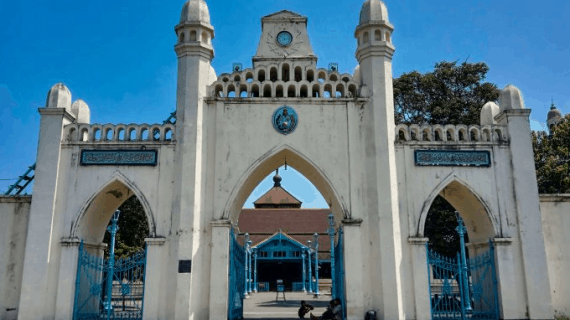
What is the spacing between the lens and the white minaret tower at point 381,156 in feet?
42.3

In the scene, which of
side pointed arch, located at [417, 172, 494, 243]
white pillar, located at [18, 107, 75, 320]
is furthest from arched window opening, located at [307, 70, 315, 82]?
white pillar, located at [18, 107, 75, 320]

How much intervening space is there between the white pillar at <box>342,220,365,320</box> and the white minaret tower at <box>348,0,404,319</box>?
0.34 meters

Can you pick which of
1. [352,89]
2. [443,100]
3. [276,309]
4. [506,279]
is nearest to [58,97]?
[352,89]

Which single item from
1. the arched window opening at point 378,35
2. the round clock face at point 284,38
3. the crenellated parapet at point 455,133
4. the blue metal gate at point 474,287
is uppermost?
the round clock face at point 284,38

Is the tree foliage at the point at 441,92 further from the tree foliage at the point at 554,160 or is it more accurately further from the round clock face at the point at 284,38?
the round clock face at the point at 284,38

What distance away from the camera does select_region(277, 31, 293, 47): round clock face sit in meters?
15.9

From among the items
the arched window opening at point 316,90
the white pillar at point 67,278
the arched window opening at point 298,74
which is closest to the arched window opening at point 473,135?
the arched window opening at point 316,90

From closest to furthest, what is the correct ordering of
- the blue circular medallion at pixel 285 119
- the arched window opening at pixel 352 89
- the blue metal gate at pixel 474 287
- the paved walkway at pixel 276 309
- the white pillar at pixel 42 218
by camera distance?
the white pillar at pixel 42 218 < the blue metal gate at pixel 474 287 < the blue circular medallion at pixel 285 119 < the arched window opening at pixel 352 89 < the paved walkway at pixel 276 309

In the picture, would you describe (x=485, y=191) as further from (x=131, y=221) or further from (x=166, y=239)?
(x=131, y=221)

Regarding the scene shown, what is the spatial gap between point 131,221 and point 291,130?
13.5 meters

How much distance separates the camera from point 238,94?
14.2m

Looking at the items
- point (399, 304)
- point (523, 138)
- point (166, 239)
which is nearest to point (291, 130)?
point (166, 239)

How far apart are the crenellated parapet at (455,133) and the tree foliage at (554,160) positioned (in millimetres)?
5184

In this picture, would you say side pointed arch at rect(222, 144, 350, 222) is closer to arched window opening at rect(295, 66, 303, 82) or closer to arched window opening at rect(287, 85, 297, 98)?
arched window opening at rect(287, 85, 297, 98)
